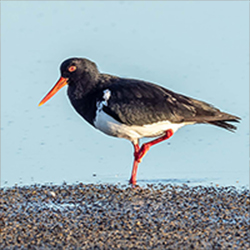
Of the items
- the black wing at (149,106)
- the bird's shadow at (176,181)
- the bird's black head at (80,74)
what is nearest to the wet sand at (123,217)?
the bird's shadow at (176,181)

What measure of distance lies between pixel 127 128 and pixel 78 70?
1.07m

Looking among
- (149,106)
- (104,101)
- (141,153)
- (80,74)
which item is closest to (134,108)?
(149,106)

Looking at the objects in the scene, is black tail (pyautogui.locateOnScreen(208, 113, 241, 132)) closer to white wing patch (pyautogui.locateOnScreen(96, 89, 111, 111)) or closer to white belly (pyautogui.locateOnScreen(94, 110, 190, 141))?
white belly (pyautogui.locateOnScreen(94, 110, 190, 141))

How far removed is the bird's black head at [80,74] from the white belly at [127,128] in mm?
511

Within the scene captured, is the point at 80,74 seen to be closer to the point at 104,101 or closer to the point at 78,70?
the point at 78,70

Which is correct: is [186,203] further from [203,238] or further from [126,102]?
[126,102]

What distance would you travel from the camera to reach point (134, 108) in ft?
25.5

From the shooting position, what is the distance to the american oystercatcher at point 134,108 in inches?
304

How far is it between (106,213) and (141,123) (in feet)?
5.02

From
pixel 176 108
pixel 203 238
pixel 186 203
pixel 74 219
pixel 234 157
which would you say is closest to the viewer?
pixel 203 238

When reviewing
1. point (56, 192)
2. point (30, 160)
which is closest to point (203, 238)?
point (56, 192)

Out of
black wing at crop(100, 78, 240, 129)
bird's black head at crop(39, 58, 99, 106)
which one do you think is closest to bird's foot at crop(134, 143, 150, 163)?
black wing at crop(100, 78, 240, 129)

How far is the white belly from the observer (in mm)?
7723

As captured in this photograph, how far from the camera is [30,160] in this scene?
8758 mm
